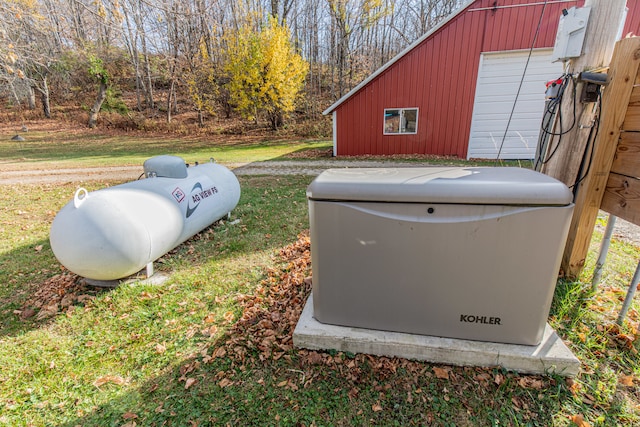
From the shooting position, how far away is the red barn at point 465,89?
398 inches

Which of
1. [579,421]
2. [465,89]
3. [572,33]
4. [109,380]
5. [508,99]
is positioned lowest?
[109,380]

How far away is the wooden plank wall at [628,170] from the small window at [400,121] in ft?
33.7

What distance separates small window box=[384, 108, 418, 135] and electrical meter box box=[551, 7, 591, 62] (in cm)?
973

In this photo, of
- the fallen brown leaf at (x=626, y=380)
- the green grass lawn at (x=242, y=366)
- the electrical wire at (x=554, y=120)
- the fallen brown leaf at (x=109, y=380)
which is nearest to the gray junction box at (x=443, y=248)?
the green grass lawn at (x=242, y=366)

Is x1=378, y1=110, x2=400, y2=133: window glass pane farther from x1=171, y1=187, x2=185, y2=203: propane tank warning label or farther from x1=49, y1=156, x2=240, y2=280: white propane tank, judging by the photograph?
x1=171, y1=187, x2=185, y2=203: propane tank warning label

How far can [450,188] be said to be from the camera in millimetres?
1805

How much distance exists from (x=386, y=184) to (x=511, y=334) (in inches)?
53.1

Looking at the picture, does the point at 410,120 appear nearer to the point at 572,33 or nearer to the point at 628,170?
the point at 572,33

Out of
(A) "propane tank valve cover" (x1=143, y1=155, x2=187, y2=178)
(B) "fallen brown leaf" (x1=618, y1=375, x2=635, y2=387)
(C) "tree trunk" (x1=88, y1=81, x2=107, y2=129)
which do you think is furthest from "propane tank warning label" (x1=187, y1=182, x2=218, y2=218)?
(C) "tree trunk" (x1=88, y1=81, x2=107, y2=129)

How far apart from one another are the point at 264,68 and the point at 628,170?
18530 millimetres

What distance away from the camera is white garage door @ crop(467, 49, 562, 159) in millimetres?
10586

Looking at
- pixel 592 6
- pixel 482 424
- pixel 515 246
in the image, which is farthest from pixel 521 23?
pixel 482 424

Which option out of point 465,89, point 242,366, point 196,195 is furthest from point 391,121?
point 242,366

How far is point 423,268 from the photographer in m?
1.99
